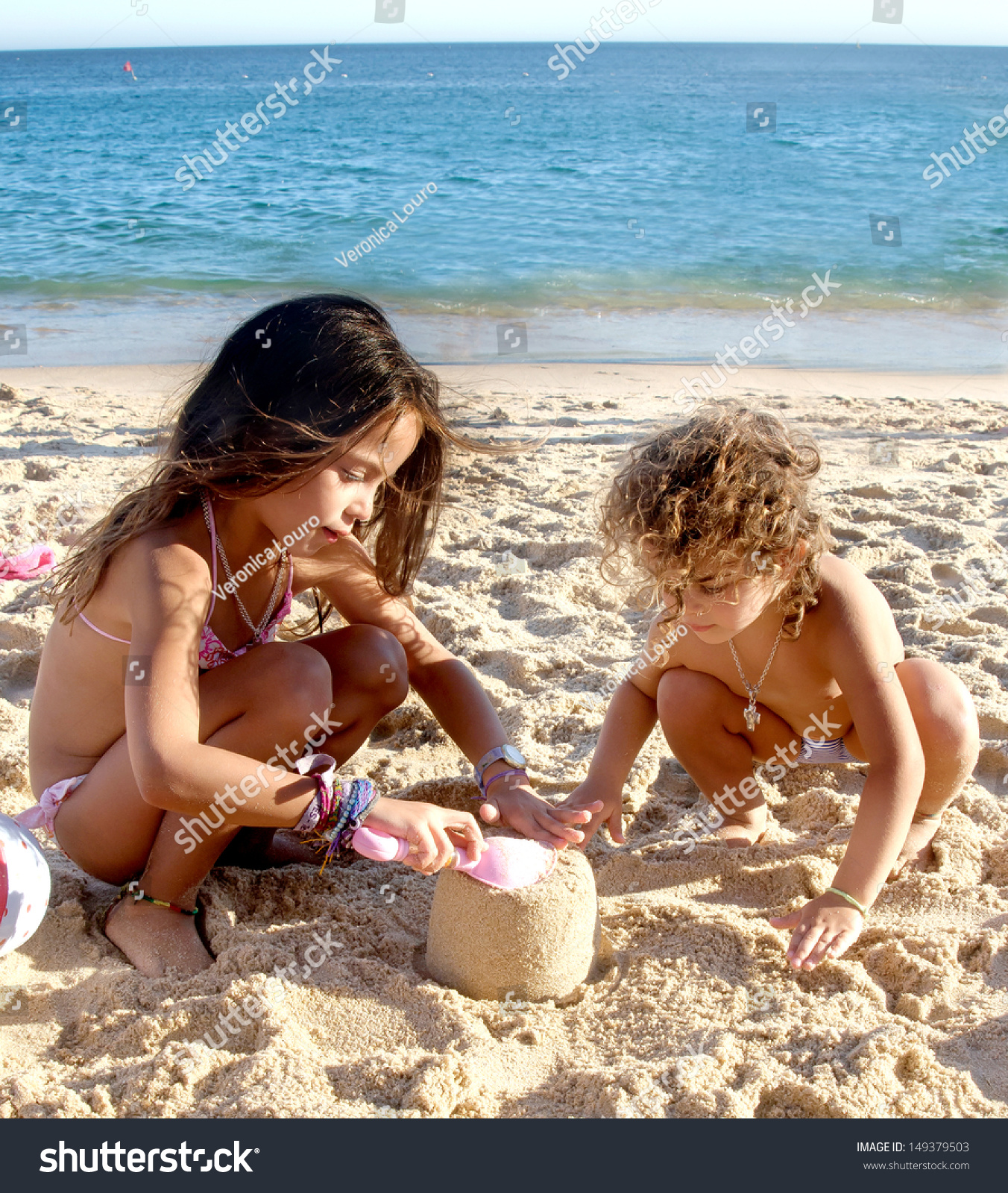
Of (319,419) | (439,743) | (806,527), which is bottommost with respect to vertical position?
(439,743)

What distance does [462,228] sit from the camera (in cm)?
1122

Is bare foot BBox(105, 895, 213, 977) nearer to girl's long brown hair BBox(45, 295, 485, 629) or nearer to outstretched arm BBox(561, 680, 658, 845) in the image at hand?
girl's long brown hair BBox(45, 295, 485, 629)

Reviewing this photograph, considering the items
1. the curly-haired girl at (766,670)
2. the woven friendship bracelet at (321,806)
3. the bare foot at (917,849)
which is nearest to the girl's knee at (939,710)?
the curly-haired girl at (766,670)

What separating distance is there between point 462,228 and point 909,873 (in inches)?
411

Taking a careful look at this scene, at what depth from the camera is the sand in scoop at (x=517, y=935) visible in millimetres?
1714

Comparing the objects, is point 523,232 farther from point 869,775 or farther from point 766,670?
point 869,775

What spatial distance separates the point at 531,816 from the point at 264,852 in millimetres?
648

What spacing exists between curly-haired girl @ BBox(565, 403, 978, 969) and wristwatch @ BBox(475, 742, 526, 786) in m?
0.18

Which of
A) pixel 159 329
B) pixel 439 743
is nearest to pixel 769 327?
pixel 159 329

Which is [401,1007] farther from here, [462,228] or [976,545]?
[462,228]

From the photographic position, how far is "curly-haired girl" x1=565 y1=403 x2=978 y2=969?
5.86 feet

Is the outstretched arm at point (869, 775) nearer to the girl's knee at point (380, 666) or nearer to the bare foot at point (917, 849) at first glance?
the bare foot at point (917, 849)

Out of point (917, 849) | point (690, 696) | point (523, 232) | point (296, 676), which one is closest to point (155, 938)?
point (296, 676)

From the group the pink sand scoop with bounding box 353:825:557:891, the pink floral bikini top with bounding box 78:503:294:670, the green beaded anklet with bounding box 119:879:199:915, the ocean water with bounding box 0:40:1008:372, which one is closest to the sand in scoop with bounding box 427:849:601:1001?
the pink sand scoop with bounding box 353:825:557:891
